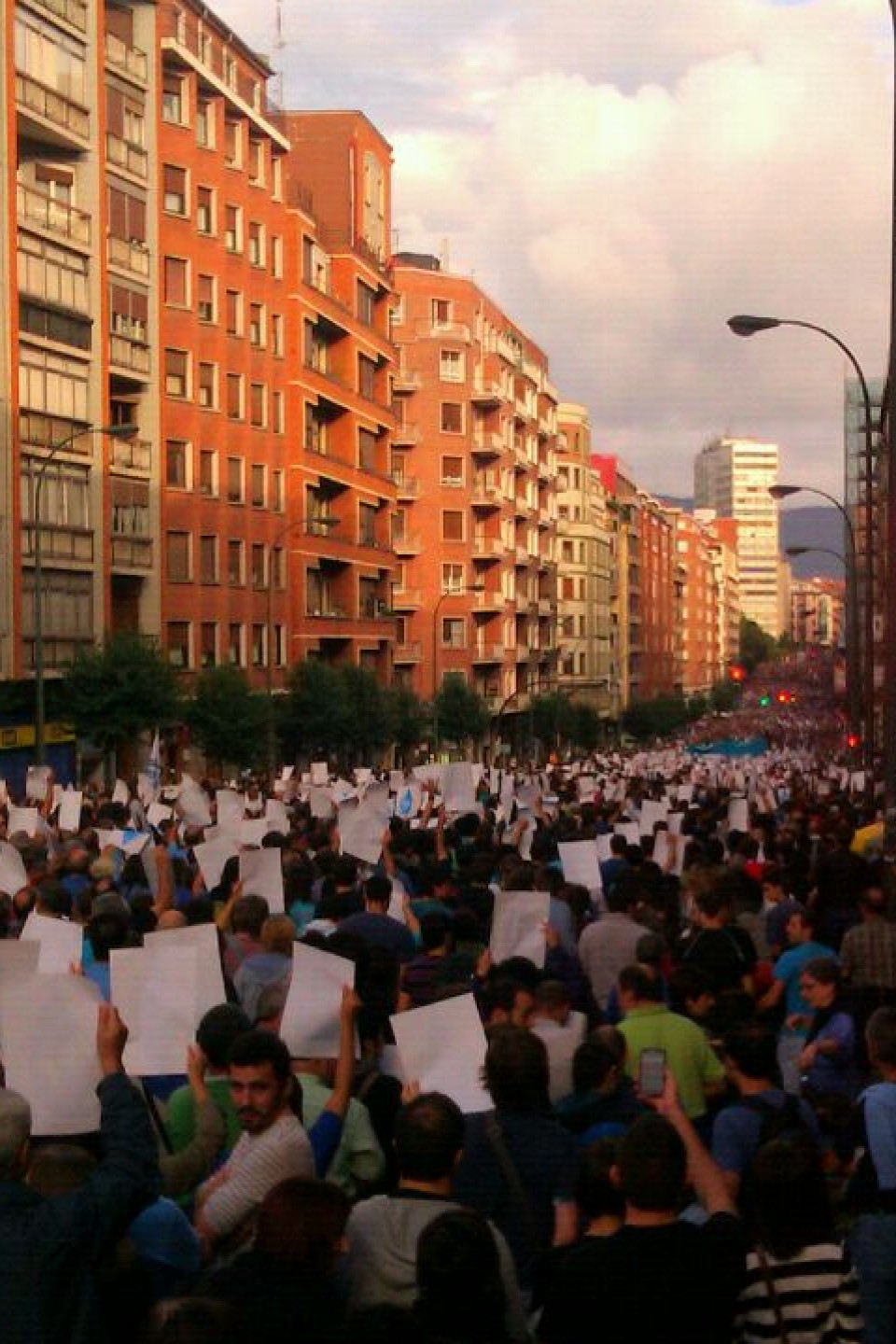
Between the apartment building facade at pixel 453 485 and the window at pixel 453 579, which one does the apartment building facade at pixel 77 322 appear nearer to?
the apartment building facade at pixel 453 485

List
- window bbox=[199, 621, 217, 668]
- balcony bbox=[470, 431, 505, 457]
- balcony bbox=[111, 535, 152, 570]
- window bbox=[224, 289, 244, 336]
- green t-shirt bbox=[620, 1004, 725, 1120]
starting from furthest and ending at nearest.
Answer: balcony bbox=[470, 431, 505, 457], window bbox=[224, 289, 244, 336], window bbox=[199, 621, 217, 668], balcony bbox=[111, 535, 152, 570], green t-shirt bbox=[620, 1004, 725, 1120]

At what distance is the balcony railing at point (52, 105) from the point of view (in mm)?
49375

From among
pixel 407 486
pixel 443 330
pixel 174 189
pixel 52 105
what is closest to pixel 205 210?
pixel 174 189

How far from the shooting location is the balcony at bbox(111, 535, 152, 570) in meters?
55.8

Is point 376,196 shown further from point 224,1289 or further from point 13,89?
point 224,1289

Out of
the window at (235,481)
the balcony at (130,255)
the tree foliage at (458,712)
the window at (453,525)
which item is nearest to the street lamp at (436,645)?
the tree foliage at (458,712)

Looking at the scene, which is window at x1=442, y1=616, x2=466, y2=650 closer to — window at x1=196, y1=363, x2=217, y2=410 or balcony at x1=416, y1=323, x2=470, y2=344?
balcony at x1=416, y1=323, x2=470, y2=344

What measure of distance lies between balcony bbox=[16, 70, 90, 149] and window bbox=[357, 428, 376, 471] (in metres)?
26.5

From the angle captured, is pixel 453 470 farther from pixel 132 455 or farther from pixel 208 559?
pixel 132 455

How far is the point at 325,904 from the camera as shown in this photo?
40.7 ft

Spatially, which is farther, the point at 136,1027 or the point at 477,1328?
the point at 136,1027

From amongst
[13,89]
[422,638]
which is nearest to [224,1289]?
[13,89]

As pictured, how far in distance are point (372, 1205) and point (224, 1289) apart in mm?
771

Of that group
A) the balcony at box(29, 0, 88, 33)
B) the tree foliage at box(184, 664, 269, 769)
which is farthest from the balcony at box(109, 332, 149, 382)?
the tree foliage at box(184, 664, 269, 769)
